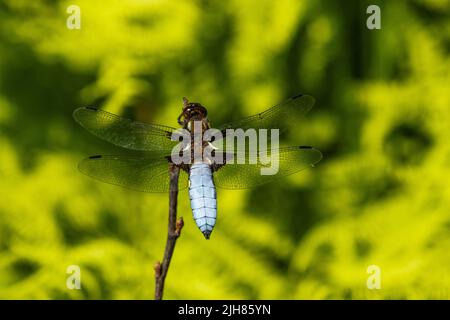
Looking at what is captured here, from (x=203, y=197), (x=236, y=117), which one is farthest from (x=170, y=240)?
(x=236, y=117)

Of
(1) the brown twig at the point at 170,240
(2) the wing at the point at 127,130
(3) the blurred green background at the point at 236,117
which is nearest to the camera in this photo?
(1) the brown twig at the point at 170,240

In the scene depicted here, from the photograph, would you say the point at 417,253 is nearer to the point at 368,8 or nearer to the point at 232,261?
the point at 232,261

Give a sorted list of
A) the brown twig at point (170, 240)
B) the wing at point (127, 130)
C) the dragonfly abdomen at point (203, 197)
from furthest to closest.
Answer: the wing at point (127, 130) → the dragonfly abdomen at point (203, 197) → the brown twig at point (170, 240)

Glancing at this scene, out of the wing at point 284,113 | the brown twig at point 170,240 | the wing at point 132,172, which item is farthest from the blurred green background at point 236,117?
the brown twig at point 170,240

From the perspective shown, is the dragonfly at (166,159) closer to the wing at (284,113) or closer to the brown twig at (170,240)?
the wing at (284,113)

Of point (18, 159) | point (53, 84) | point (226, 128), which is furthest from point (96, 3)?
point (226, 128)

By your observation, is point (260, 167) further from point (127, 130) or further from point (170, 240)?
point (170, 240)
